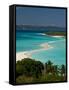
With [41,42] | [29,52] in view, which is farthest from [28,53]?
[41,42]

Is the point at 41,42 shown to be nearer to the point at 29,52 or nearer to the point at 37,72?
the point at 29,52

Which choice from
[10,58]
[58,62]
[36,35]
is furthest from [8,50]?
[58,62]

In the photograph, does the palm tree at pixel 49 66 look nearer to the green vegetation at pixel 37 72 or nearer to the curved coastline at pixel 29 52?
the green vegetation at pixel 37 72

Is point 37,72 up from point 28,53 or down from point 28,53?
down

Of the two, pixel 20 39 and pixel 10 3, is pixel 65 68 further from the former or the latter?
pixel 10 3

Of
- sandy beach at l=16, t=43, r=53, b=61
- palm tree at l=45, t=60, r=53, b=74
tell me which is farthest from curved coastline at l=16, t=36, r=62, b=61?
palm tree at l=45, t=60, r=53, b=74

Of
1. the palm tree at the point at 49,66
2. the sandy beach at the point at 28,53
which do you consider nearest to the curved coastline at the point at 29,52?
the sandy beach at the point at 28,53
